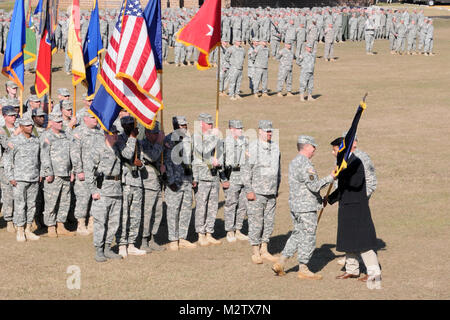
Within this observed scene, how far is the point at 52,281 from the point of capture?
31.0ft

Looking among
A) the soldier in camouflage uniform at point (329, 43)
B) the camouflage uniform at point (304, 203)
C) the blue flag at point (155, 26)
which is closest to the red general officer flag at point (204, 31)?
the blue flag at point (155, 26)

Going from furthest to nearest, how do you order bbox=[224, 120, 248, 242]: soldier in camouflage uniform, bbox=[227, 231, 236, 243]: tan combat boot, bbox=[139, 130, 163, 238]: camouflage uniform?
bbox=[227, 231, 236, 243]: tan combat boot
bbox=[224, 120, 248, 242]: soldier in camouflage uniform
bbox=[139, 130, 163, 238]: camouflage uniform

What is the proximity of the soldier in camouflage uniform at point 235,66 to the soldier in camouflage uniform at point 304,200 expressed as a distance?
45.9ft

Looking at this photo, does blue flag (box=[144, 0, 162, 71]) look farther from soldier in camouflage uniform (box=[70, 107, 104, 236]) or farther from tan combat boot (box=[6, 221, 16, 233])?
tan combat boot (box=[6, 221, 16, 233])

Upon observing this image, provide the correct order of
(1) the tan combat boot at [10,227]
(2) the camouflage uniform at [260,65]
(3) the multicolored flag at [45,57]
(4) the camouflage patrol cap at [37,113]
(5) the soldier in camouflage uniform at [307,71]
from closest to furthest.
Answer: (1) the tan combat boot at [10,227], (4) the camouflage patrol cap at [37,113], (3) the multicolored flag at [45,57], (5) the soldier in camouflage uniform at [307,71], (2) the camouflage uniform at [260,65]

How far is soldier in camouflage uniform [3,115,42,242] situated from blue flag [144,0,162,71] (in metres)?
2.13

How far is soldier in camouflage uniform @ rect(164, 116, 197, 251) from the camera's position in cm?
1080

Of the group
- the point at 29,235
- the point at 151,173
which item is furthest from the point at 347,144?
the point at 29,235

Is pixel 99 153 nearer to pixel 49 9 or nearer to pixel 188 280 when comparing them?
pixel 188 280

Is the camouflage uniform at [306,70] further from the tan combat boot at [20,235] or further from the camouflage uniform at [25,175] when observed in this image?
the tan combat boot at [20,235]

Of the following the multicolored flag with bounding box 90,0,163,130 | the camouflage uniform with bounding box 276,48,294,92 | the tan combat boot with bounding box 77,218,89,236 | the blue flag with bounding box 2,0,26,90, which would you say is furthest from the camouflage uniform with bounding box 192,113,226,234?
the camouflage uniform with bounding box 276,48,294,92

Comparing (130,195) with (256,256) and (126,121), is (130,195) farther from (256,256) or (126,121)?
(256,256)

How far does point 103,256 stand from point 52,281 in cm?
97

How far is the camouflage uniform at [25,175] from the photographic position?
36.5 ft
